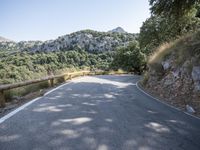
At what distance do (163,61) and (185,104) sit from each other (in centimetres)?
566

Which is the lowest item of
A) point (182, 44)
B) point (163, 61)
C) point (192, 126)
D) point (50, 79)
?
point (192, 126)

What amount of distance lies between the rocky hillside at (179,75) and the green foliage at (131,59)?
1321 inches

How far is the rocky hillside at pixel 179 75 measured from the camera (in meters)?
9.87

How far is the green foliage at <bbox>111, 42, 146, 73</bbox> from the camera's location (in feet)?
163

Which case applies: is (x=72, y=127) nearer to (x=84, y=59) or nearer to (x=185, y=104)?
(x=185, y=104)

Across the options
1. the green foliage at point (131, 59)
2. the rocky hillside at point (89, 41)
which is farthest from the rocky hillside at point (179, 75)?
the rocky hillside at point (89, 41)

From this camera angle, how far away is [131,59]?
50.7 meters

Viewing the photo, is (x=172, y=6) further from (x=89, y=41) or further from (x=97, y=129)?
(x=89, y=41)

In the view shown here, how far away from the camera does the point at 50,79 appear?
1427 centimetres

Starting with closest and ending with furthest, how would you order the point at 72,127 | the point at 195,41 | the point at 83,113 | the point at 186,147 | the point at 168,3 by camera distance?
the point at 186,147 < the point at 72,127 < the point at 83,113 < the point at 195,41 < the point at 168,3

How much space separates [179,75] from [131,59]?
128 feet

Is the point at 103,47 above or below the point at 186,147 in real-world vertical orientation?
above

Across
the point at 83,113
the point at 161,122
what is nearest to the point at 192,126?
the point at 161,122

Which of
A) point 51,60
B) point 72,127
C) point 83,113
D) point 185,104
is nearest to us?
point 72,127
